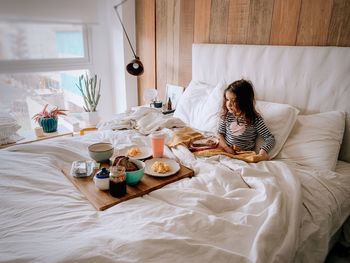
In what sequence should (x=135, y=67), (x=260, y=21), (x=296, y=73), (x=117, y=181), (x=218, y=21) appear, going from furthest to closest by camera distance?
1. (x=135, y=67)
2. (x=218, y=21)
3. (x=260, y=21)
4. (x=296, y=73)
5. (x=117, y=181)

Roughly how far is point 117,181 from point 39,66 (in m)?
2.43

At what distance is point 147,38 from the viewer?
2.98 meters

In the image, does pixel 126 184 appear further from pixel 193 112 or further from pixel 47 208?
pixel 193 112

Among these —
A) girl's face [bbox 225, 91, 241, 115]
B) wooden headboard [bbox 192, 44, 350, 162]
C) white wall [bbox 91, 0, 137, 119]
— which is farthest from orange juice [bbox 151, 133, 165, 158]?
white wall [bbox 91, 0, 137, 119]

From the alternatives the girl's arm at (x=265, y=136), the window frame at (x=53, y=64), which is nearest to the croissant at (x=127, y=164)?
the girl's arm at (x=265, y=136)

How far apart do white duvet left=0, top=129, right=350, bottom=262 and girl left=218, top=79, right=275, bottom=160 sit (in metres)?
0.29

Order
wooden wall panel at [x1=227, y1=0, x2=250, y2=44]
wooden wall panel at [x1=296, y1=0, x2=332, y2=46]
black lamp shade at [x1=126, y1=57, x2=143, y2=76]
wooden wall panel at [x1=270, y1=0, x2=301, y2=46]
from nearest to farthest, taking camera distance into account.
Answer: wooden wall panel at [x1=296, y1=0, x2=332, y2=46] → wooden wall panel at [x1=270, y1=0, x2=301, y2=46] → wooden wall panel at [x1=227, y1=0, x2=250, y2=44] → black lamp shade at [x1=126, y1=57, x2=143, y2=76]

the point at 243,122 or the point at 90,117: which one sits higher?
the point at 243,122

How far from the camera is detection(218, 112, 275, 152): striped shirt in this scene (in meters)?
1.53

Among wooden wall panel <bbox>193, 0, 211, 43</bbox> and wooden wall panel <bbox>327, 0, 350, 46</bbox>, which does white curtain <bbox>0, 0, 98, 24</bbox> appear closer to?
wooden wall panel <bbox>193, 0, 211, 43</bbox>

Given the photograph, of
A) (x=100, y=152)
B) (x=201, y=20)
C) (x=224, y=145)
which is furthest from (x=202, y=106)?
(x=100, y=152)

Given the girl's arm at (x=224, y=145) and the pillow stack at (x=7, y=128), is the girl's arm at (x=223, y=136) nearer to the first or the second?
the girl's arm at (x=224, y=145)

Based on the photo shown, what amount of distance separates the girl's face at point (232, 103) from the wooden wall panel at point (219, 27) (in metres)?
0.58

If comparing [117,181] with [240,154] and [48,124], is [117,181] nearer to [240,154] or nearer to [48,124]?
[240,154]
